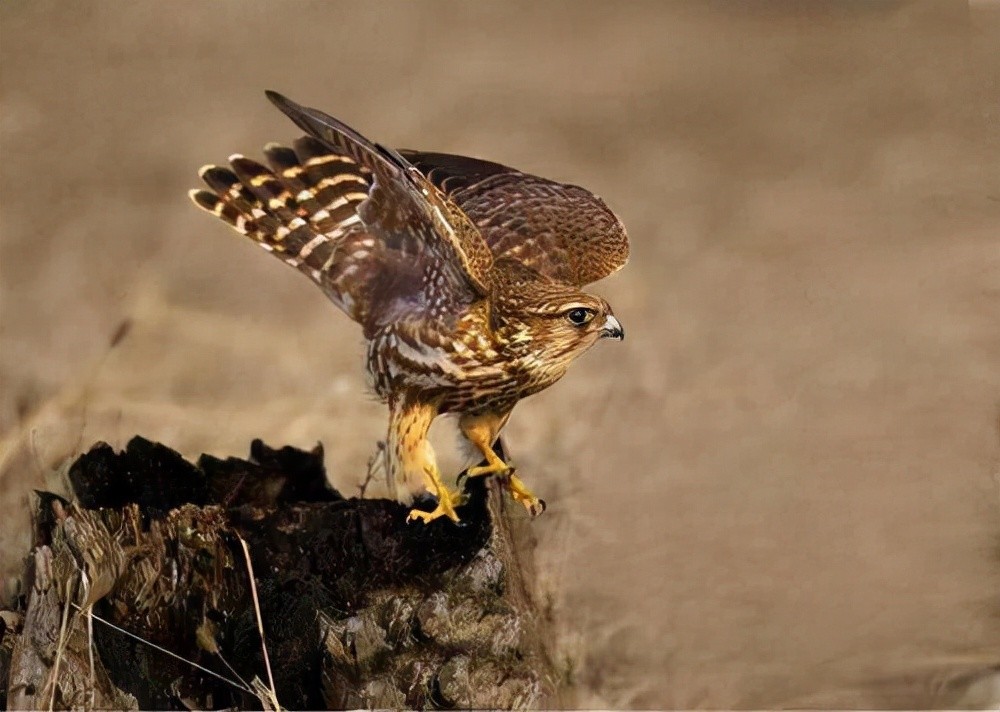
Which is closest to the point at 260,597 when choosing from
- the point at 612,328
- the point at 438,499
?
the point at 438,499

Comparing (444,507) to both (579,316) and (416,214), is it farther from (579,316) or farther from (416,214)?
(416,214)

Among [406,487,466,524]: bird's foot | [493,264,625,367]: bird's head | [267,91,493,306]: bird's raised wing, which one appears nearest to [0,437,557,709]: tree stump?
[406,487,466,524]: bird's foot

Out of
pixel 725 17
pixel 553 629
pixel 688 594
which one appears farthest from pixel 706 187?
pixel 553 629

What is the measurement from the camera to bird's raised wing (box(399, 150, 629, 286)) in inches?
65.2

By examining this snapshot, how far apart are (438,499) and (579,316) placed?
15.3 inches

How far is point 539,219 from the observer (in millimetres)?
1673

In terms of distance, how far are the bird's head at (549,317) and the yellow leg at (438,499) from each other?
0.86 feet

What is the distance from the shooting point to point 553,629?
64.6 inches

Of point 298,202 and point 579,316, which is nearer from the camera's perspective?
point 579,316

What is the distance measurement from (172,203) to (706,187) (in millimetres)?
956

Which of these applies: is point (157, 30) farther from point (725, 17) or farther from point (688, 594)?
point (688, 594)

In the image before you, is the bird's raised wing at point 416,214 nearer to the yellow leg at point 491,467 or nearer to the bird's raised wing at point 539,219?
the bird's raised wing at point 539,219

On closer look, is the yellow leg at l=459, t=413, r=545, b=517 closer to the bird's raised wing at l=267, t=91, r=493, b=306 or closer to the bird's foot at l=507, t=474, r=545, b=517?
the bird's foot at l=507, t=474, r=545, b=517

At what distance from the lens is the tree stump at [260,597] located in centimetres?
164
